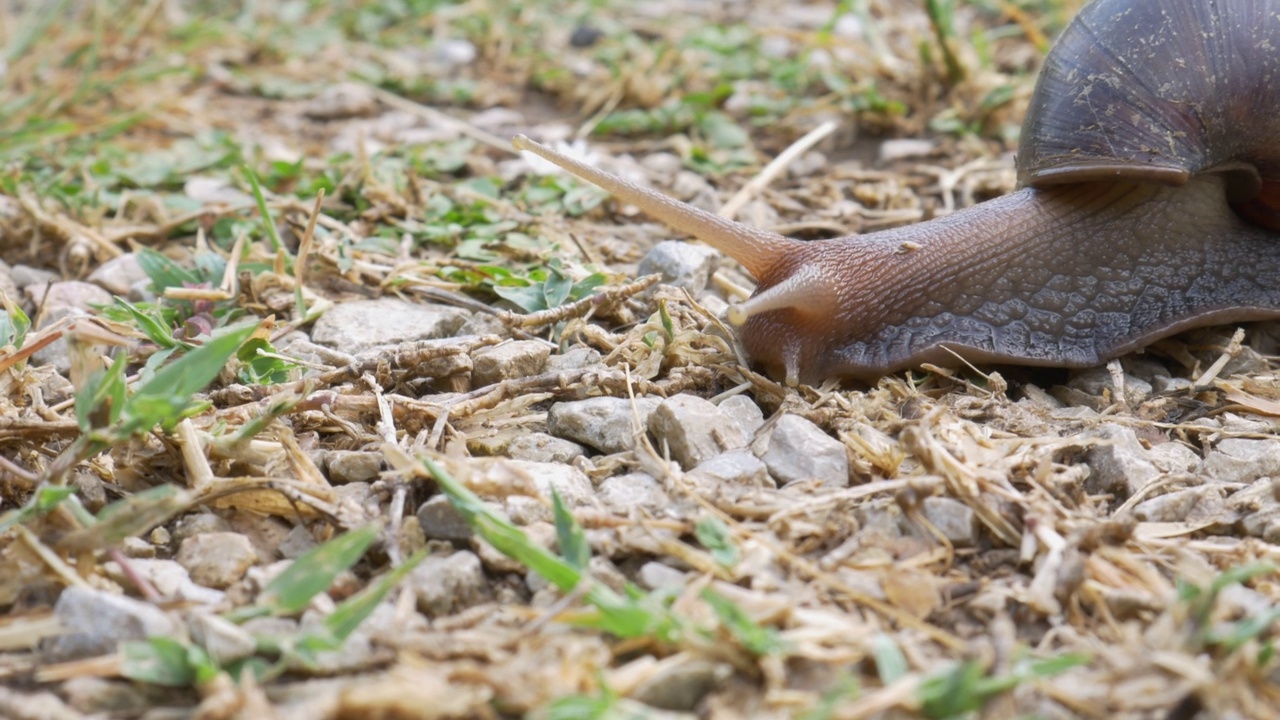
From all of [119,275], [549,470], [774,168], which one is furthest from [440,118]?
[549,470]

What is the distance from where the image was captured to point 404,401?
2.53 m

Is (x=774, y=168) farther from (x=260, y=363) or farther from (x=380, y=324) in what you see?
(x=260, y=363)

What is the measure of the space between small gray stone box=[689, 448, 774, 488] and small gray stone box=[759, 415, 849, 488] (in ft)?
0.12

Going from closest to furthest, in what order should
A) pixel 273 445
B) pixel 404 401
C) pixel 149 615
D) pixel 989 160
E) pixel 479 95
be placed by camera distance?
pixel 149 615 < pixel 273 445 < pixel 404 401 < pixel 989 160 < pixel 479 95

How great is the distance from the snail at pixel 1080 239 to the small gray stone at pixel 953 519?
2.41ft

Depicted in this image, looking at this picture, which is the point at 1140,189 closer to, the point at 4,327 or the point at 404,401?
the point at 404,401

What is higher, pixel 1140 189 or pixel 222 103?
pixel 1140 189

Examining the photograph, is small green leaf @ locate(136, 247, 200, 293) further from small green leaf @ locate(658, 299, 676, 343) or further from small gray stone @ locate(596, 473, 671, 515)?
small gray stone @ locate(596, 473, 671, 515)

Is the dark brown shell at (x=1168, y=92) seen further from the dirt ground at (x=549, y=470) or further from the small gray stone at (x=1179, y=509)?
the small gray stone at (x=1179, y=509)

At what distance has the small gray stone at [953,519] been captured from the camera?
214 cm

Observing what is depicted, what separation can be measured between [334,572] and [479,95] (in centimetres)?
373

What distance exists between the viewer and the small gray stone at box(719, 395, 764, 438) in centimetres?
262

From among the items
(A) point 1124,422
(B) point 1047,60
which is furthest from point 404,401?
(B) point 1047,60

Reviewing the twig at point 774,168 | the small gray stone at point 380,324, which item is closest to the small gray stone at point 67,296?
the small gray stone at point 380,324
